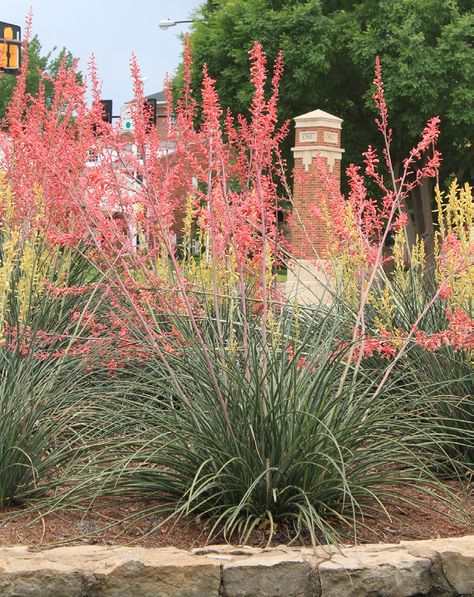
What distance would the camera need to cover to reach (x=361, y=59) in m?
28.9

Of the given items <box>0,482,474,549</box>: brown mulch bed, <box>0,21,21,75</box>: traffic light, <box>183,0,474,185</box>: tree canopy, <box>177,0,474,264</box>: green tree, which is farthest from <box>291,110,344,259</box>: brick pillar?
<box>0,482,474,549</box>: brown mulch bed

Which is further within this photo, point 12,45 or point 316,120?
point 316,120

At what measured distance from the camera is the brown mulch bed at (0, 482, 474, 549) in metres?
4.41

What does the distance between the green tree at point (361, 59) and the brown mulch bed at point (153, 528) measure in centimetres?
2368

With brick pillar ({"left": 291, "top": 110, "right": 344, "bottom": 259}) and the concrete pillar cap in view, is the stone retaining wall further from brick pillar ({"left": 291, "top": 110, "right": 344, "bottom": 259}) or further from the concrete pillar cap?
the concrete pillar cap

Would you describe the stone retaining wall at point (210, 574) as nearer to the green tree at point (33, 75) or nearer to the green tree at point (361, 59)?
the green tree at point (361, 59)

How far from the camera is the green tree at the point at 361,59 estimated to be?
92.0 ft

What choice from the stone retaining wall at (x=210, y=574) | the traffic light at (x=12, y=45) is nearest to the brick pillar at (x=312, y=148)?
the traffic light at (x=12, y=45)

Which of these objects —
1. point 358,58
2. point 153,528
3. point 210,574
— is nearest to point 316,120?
point 358,58

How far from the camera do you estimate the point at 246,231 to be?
5359 mm

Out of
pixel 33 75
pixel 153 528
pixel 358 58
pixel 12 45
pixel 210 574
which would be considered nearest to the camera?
pixel 210 574

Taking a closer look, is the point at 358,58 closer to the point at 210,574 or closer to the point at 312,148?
the point at 312,148

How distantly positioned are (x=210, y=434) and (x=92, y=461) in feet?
1.77

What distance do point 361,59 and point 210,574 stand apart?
86.2ft
